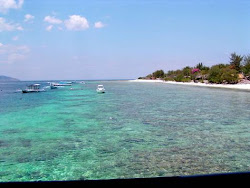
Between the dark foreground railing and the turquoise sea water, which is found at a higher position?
the dark foreground railing

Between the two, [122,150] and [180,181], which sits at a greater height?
[180,181]

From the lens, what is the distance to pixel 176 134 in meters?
13.5

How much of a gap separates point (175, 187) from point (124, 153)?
9.25 m

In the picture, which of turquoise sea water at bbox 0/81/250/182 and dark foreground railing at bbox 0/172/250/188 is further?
turquoise sea water at bbox 0/81/250/182

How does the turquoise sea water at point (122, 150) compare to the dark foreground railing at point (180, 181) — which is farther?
the turquoise sea water at point (122, 150)

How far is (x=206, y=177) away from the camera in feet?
4.05

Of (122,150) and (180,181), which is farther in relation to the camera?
(122,150)

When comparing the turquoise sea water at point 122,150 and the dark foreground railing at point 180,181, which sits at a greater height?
the dark foreground railing at point 180,181

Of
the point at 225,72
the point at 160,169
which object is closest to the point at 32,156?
the point at 160,169

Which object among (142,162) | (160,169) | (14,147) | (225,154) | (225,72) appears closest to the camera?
(160,169)

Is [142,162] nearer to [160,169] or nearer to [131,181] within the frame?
[160,169]

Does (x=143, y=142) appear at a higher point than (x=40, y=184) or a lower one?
lower

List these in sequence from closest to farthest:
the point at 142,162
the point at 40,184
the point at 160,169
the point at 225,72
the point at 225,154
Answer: the point at 40,184, the point at 160,169, the point at 142,162, the point at 225,154, the point at 225,72

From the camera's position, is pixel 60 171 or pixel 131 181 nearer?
pixel 131 181
